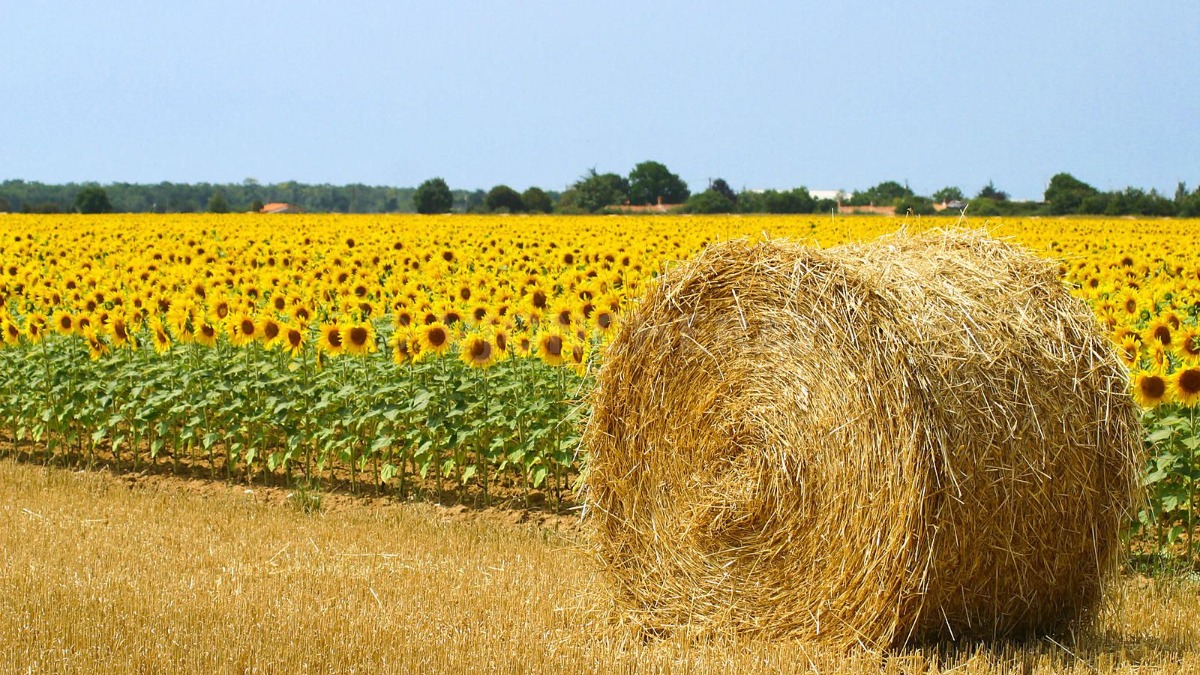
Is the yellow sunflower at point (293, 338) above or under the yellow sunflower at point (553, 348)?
under

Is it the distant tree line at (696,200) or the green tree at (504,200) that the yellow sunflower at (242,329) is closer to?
the distant tree line at (696,200)

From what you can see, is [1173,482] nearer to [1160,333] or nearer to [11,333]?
[1160,333]

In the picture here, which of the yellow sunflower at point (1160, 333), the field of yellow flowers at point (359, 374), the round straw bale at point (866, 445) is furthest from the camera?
the field of yellow flowers at point (359, 374)

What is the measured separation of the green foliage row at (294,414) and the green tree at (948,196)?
4361 centimetres

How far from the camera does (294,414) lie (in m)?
10.4

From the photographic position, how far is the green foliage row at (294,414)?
9.45 meters

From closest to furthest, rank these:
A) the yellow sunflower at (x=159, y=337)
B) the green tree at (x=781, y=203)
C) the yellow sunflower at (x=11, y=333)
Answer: the yellow sunflower at (x=159, y=337)
the yellow sunflower at (x=11, y=333)
the green tree at (x=781, y=203)

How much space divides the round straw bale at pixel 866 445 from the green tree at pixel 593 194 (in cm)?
5503

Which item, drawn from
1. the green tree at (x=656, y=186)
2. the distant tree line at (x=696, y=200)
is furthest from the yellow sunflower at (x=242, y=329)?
the green tree at (x=656, y=186)

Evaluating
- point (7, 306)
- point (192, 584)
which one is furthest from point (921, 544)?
point (7, 306)

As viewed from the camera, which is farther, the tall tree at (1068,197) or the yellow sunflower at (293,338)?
the tall tree at (1068,197)

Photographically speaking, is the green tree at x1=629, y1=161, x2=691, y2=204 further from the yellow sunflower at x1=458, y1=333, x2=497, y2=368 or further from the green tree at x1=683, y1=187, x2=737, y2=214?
the yellow sunflower at x1=458, y1=333, x2=497, y2=368

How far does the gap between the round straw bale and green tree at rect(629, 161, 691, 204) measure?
215ft

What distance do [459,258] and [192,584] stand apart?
Result: 12.5m
